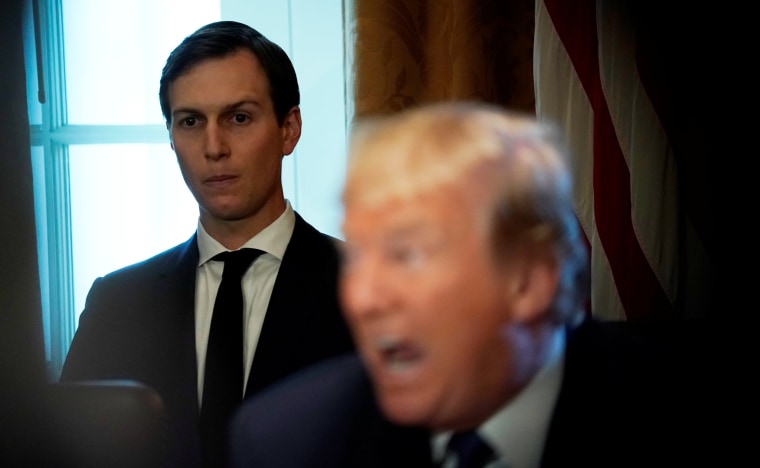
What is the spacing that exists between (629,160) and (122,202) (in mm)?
909

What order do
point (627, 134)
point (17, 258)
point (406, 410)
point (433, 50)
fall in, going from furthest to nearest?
1. point (433, 50)
2. point (627, 134)
3. point (17, 258)
4. point (406, 410)

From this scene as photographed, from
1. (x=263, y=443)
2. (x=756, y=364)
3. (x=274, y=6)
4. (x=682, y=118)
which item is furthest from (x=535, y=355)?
(x=274, y=6)

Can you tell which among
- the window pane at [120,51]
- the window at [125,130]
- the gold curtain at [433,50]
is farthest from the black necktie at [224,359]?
the window pane at [120,51]

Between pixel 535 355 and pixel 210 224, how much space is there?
0.54 metres

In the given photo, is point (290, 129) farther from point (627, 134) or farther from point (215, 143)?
point (627, 134)

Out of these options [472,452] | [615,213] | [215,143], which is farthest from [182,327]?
[615,213]

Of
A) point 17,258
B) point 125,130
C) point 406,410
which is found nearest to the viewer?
point 406,410

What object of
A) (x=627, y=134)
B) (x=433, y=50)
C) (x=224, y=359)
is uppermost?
(x=433, y=50)

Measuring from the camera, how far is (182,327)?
943 mm

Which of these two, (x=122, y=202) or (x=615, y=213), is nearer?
(x=615, y=213)

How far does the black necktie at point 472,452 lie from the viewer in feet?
1.70

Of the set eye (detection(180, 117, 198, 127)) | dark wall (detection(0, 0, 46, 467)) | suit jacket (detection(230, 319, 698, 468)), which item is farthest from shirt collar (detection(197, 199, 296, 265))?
suit jacket (detection(230, 319, 698, 468))

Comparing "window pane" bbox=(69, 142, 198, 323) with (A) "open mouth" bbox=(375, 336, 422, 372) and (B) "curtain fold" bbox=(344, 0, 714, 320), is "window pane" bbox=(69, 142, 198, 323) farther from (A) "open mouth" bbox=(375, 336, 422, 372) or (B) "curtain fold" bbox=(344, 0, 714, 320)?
(A) "open mouth" bbox=(375, 336, 422, 372)

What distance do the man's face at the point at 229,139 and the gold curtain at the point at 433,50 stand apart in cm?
42
